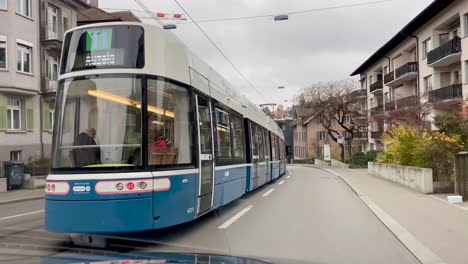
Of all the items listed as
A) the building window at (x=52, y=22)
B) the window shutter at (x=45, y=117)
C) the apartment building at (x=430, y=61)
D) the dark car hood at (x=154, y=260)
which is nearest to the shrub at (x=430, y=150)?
the apartment building at (x=430, y=61)

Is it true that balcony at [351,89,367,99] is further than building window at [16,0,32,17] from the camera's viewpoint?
Yes

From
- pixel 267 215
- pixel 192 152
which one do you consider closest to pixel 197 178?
pixel 192 152

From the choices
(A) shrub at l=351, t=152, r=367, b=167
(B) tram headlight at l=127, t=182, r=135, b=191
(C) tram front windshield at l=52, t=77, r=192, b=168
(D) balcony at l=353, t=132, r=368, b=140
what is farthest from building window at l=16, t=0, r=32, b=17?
(D) balcony at l=353, t=132, r=368, b=140

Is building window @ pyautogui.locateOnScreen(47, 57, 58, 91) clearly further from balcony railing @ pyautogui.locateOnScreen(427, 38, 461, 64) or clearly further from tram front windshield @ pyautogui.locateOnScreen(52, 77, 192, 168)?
balcony railing @ pyautogui.locateOnScreen(427, 38, 461, 64)

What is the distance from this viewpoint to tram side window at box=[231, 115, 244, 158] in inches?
547

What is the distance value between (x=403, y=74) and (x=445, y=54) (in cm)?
1089

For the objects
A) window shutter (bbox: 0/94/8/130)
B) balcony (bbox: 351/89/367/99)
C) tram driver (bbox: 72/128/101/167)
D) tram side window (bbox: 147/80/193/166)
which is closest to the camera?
tram driver (bbox: 72/128/101/167)

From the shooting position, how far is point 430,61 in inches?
1625

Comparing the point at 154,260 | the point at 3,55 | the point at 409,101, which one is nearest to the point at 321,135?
→ the point at 409,101

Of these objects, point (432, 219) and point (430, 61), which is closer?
point (432, 219)

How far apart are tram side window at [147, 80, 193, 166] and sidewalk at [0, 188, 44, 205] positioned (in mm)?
12147

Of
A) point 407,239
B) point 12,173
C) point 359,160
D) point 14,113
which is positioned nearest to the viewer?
point 407,239

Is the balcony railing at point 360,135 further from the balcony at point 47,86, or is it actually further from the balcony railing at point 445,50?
the balcony at point 47,86

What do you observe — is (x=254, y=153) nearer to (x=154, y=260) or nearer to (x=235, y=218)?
(x=235, y=218)
